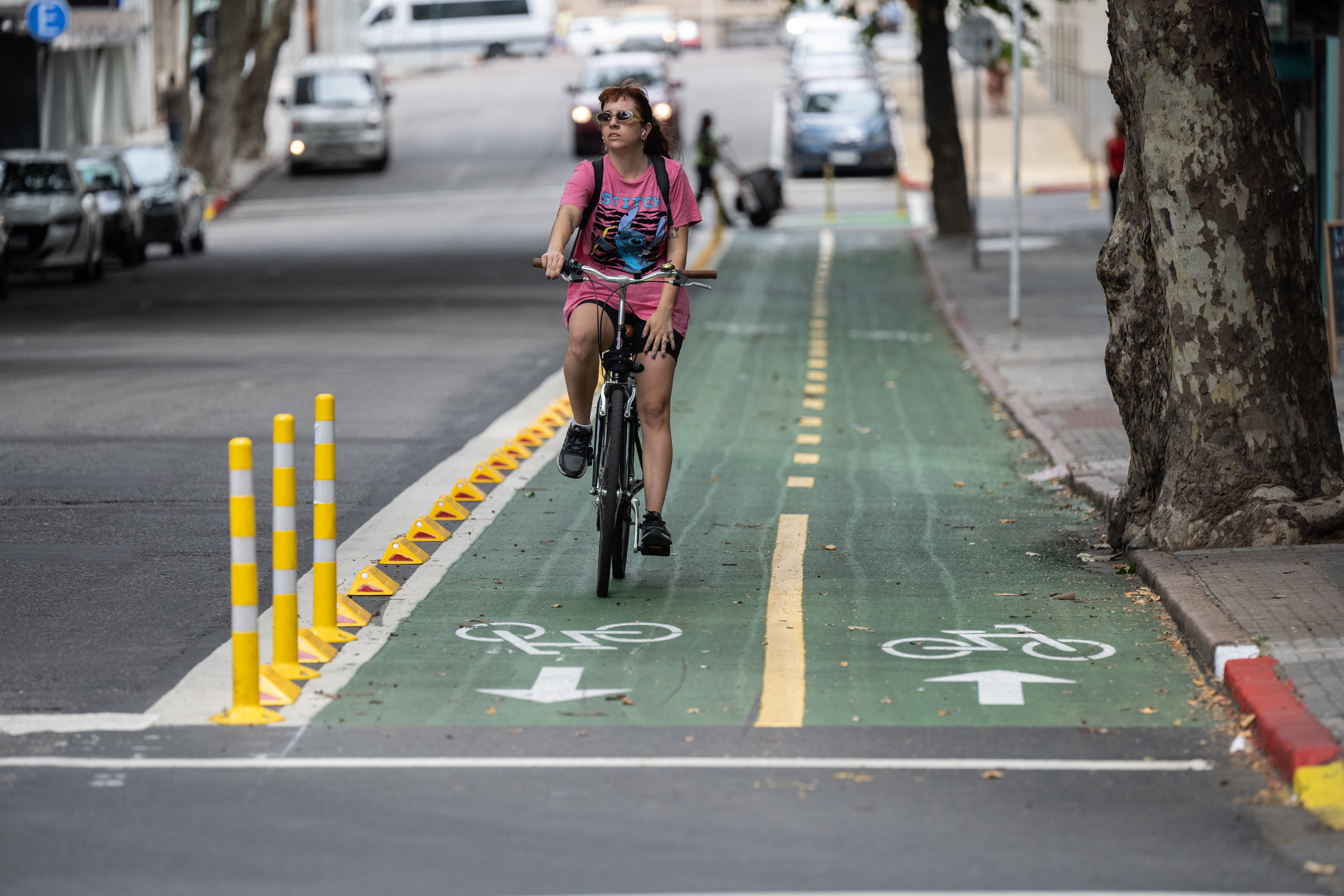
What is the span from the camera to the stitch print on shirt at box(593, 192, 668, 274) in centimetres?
835

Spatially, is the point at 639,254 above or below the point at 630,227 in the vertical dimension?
below

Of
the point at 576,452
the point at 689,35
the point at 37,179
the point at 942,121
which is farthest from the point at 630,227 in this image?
the point at 689,35

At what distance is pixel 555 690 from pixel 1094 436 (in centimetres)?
756

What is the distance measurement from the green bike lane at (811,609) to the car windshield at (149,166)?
19.5 meters

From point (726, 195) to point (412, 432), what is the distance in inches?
1111

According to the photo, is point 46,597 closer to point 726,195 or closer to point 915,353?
point 915,353

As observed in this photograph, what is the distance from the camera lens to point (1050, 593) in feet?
28.1

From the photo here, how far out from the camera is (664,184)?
328 inches

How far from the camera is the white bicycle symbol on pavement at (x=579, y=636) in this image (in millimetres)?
7468

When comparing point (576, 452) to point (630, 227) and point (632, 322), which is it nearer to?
point (632, 322)

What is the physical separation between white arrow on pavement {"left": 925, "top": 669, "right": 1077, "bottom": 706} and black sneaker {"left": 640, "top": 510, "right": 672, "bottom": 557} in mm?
1672

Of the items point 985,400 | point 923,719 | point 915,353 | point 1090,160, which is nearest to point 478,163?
point 1090,160

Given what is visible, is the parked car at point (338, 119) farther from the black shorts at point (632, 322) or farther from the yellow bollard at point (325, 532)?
the yellow bollard at point (325, 532)

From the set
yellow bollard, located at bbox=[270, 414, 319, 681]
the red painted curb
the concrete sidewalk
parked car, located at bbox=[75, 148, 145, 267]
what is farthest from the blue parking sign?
the red painted curb
